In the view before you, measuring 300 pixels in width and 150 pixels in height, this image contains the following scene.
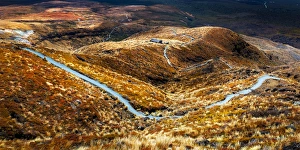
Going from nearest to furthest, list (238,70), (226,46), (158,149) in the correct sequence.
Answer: (158,149), (238,70), (226,46)

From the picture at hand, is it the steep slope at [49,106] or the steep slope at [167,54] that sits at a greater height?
the steep slope at [49,106]

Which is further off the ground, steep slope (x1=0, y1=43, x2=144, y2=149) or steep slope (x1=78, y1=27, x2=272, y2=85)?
steep slope (x1=0, y1=43, x2=144, y2=149)

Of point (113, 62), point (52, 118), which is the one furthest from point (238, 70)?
point (52, 118)

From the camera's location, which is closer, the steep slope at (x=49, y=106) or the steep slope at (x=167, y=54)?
the steep slope at (x=49, y=106)

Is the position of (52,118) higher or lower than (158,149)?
lower

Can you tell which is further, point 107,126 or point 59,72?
point 59,72

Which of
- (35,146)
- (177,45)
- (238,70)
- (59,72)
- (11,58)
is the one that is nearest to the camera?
(35,146)

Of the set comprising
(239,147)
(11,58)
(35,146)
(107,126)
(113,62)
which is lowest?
(113,62)

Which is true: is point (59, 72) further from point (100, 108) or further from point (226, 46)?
point (226, 46)

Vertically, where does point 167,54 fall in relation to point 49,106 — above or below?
below

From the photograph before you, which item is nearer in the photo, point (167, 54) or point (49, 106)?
point (49, 106)

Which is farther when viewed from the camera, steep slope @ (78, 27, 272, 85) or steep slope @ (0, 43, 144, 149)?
steep slope @ (78, 27, 272, 85)
